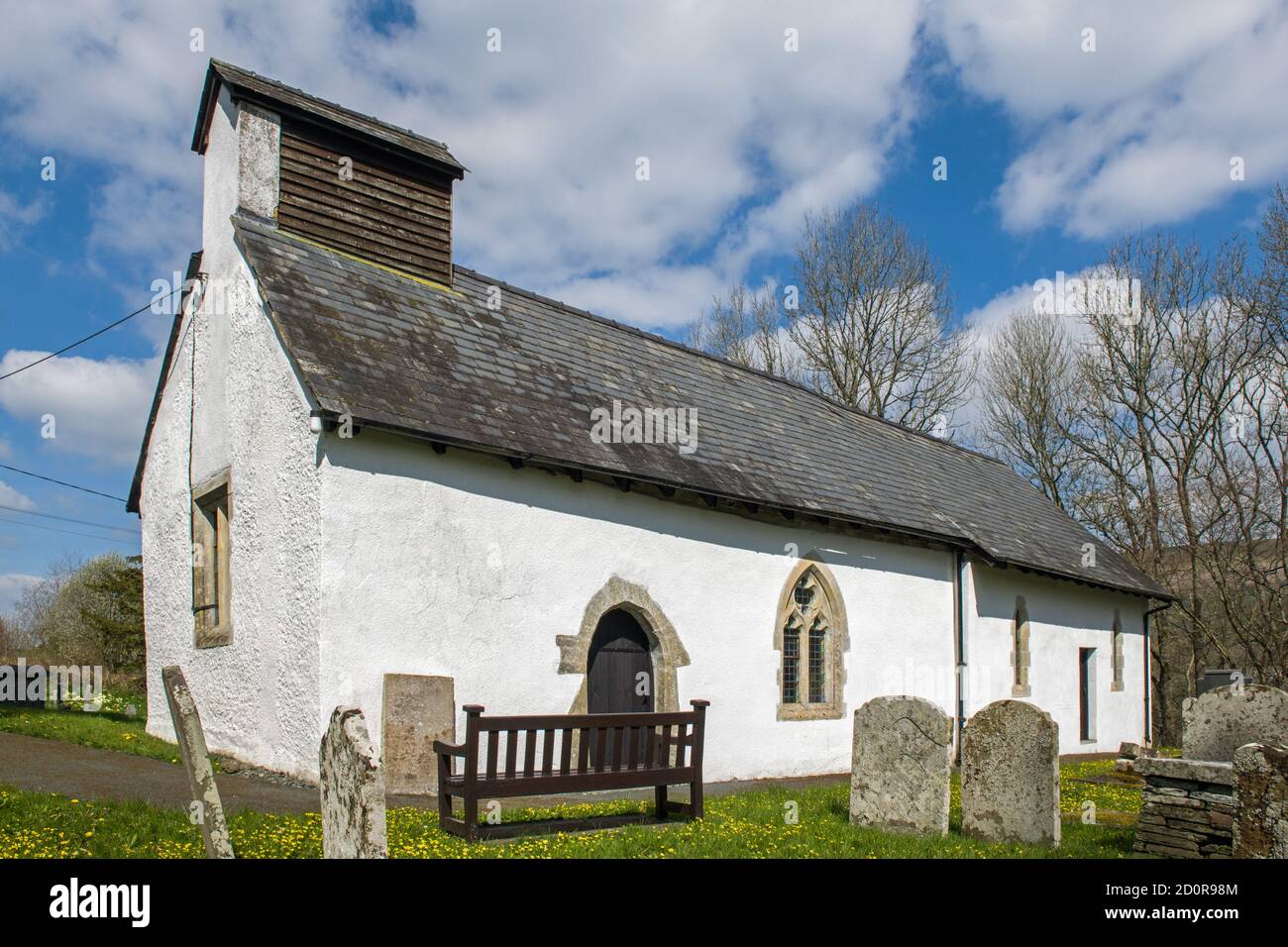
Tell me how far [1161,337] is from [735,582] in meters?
22.5

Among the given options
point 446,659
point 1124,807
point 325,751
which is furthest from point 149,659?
point 1124,807

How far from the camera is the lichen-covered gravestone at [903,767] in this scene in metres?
9.30

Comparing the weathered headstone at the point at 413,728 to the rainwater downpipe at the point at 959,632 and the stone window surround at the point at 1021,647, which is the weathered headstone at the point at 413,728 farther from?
the stone window surround at the point at 1021,647

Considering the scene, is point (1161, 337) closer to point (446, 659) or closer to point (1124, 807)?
point (1124, 807)

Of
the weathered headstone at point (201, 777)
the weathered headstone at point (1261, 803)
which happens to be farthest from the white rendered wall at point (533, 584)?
the weathered headstone at point (1261, 803)

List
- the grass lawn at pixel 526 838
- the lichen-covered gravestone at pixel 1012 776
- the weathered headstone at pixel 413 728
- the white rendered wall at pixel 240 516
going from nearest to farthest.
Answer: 1. the grass lawn at pixel 526 838
2. the lichen-covered gravestone at pixel 1012 776
3. the weathered headstone at pixel 413 728
4. the white rendered wall at pixel 240 516

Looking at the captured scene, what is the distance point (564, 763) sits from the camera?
866cm

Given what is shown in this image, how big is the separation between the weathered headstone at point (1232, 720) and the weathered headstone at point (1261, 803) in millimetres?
2478

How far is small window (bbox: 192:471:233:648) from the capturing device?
12.9 metres

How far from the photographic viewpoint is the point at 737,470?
15.3 metres

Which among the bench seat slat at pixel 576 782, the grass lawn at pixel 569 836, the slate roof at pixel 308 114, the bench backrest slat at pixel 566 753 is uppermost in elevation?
the slate roof at pixel 308 114

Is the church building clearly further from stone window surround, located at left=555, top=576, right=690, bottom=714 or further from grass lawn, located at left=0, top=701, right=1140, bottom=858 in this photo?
grass lawn, located at left=0, top=701, right=1140, bottom=858

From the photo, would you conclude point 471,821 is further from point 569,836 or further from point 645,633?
point 645,633

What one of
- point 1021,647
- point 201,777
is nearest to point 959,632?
point 1021,647
